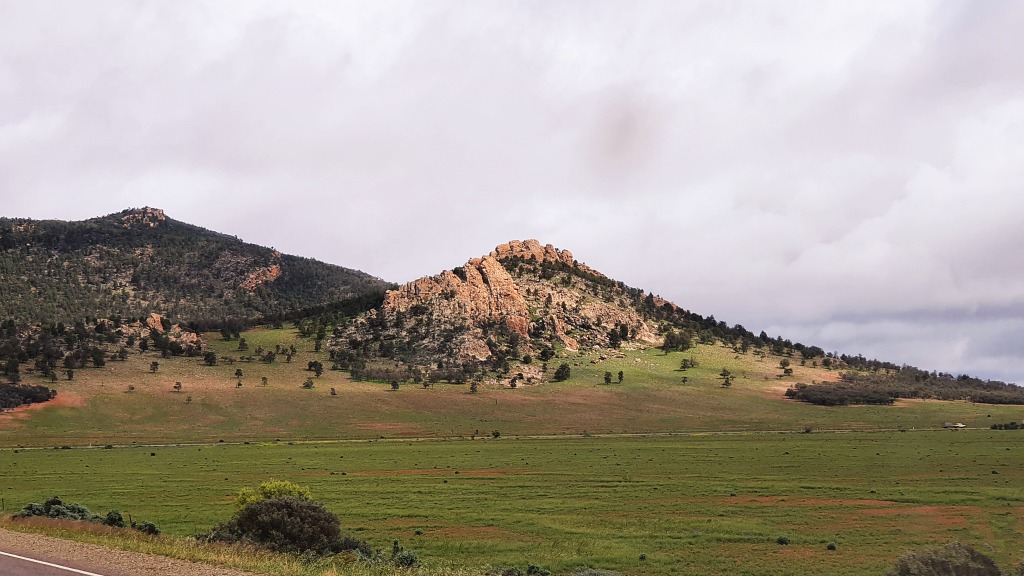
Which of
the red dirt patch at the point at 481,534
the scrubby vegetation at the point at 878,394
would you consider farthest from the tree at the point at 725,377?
the red dirt patch at the point at 481,534

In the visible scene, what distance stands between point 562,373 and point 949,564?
16370 cm

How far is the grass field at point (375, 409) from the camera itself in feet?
402

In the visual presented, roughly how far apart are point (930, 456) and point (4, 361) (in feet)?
590

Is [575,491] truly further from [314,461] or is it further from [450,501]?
[314,461]

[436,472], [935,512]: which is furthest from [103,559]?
[436,472]

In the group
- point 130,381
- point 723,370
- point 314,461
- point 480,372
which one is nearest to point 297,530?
point 314,461

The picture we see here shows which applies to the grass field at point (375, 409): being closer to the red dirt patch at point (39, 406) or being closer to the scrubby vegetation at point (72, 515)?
the red dirt patch at point (39, 406)

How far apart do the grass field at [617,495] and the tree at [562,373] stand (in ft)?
265

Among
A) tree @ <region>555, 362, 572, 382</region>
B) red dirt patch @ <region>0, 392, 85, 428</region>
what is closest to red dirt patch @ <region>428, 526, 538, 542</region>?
red dirt patch @ <region>0, 392, 85, 428</region>

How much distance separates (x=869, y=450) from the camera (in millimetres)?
92062

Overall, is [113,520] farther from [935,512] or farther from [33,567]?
[935,512]

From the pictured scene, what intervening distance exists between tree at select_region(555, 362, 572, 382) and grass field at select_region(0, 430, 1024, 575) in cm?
8079

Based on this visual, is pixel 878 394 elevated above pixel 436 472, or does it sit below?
above

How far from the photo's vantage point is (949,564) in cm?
2184
